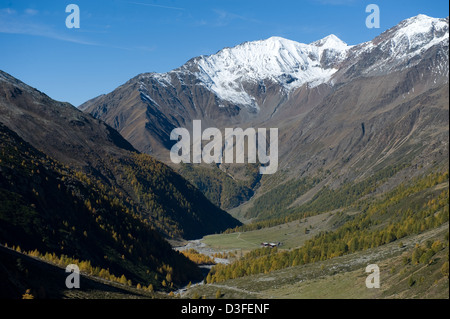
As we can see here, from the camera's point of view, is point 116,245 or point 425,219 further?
point 116,245

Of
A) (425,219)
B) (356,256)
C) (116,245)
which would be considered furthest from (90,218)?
(425,219)

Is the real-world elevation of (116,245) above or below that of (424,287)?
above

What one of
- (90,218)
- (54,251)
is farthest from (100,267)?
(90,218)

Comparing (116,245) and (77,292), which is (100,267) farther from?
(77,292)
